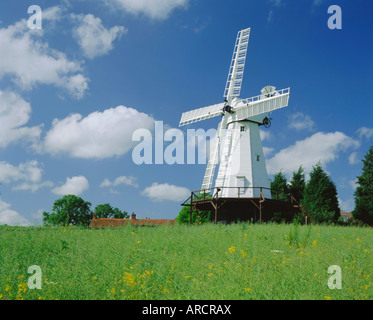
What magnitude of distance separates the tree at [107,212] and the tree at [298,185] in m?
41.7

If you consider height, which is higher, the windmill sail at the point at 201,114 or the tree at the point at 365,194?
the windmill sail at the point at 201,114

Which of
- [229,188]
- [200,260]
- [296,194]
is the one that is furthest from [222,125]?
[200,260]

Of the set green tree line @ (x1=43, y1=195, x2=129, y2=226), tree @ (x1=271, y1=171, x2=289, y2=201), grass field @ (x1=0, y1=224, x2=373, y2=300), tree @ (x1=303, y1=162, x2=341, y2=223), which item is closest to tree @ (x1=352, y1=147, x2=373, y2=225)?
tree @ (x1=303, y1=162, x2=341, y2=223)

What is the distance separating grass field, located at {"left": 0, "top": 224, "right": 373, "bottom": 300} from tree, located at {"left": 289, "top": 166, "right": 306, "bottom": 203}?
2108 cm

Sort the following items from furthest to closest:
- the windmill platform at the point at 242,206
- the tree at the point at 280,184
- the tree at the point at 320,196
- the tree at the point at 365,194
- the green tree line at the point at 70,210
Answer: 1. the green tree line at the point at 70,210
2. the tree at the point at 280,184
3. the tree at the point at 365,194
4. the tree at the point at 320,196
5. the windmill platform at the point at 242,206

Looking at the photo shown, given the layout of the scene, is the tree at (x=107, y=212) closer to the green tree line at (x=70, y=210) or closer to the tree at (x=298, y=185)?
the green tree line at (x=70, y=210)

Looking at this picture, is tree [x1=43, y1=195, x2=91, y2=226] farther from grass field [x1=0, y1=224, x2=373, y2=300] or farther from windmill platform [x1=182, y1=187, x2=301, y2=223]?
grass field [x1=0, y1=224, x2=373, y2=300]

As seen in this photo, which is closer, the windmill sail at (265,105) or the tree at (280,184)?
the windmill sail at (265,105)

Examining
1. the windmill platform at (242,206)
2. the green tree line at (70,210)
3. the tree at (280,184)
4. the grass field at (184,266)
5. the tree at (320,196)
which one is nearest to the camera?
the grass field at (184,266)

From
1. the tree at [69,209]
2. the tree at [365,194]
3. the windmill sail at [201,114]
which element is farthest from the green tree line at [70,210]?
the tree at [365,194]

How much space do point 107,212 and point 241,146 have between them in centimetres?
4852

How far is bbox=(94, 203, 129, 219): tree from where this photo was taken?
67562 millimetres

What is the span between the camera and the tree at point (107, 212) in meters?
67.6
